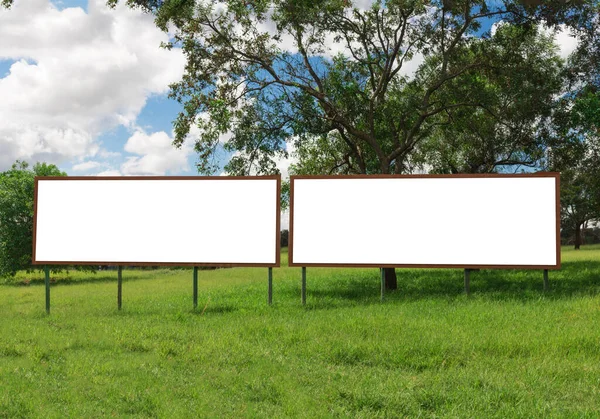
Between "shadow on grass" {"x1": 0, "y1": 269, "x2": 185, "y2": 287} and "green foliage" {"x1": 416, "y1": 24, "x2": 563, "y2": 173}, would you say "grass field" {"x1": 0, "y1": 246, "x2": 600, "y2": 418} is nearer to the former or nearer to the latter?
"green foliage" {"x1": 416, "y1": 24, "x2": 563, "y2": 173}

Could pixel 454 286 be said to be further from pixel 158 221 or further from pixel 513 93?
pixel 158 221

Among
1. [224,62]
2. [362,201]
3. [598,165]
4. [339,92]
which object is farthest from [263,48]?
[598,165]

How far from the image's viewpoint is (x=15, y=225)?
34125 mm

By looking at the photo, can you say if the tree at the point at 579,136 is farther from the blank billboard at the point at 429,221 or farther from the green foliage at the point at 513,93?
the blank billboard at the point at 429,221

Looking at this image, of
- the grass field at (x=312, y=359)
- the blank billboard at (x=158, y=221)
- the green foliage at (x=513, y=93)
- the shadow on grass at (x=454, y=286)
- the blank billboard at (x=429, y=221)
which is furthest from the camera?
the green foliage at (x=513, y=93)

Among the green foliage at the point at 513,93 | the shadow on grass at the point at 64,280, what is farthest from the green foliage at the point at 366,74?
the shadow on grass at the point at 64,280

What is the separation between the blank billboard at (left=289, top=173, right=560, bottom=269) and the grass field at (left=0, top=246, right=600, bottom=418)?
4.17 ft

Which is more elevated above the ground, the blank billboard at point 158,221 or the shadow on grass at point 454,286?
the blank billboard at point 158,221

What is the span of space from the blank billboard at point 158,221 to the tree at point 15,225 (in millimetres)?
19538

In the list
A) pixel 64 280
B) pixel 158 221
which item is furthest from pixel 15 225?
pixel 158 221

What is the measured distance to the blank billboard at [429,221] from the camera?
16156 millimetres

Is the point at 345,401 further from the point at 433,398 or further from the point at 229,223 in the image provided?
the point at 229,223

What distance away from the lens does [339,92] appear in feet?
74.6

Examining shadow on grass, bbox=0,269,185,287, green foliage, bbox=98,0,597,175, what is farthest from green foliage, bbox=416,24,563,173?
shadow on grass, bbox=0,269,185,287
